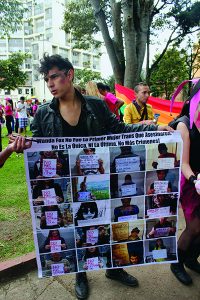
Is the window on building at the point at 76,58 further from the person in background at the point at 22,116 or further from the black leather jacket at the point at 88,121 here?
the black leather jacket at the point at 88,121

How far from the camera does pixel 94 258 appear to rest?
7.95ft

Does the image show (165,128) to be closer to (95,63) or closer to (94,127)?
(94,127)

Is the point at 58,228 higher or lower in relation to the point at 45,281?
higher

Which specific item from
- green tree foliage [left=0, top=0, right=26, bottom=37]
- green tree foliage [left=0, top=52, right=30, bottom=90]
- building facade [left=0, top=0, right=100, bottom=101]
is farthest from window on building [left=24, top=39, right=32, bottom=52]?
green tree foliage [left=0, top=0, right=26, bottom=37]

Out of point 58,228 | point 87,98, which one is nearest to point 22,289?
point 58,228

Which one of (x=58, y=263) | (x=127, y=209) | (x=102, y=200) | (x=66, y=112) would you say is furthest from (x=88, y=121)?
(x=58, y=263)

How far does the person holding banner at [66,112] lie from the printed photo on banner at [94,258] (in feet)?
1.24

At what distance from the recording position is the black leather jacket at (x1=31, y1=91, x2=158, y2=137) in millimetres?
2484

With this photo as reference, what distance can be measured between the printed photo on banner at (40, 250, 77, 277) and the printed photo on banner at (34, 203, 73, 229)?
0.24 metres

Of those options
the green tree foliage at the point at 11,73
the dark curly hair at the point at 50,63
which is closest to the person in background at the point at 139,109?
the dark curly hair at the point at 50,63

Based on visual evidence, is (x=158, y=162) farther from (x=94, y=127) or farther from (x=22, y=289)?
(x=22, y=289)

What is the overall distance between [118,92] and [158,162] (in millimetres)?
6030

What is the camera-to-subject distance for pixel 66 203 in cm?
227

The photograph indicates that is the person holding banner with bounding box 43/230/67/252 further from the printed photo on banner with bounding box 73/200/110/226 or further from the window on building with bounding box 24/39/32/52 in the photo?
the window on building with bounding box 24/39/32/52
